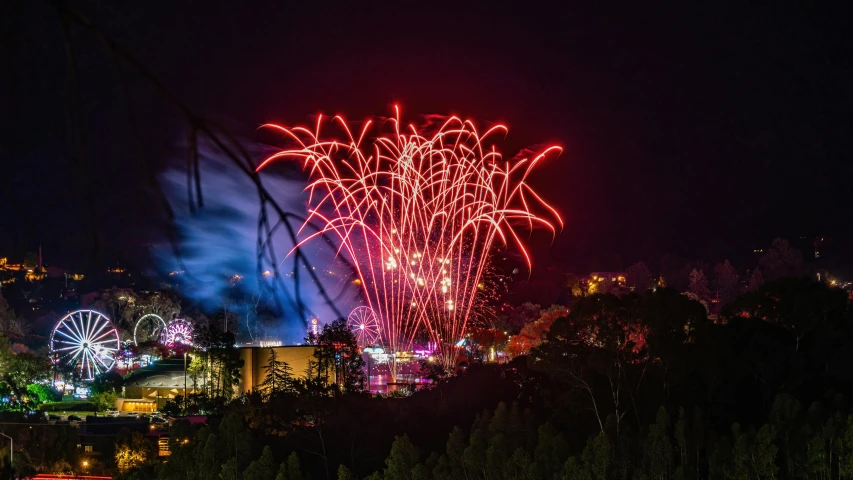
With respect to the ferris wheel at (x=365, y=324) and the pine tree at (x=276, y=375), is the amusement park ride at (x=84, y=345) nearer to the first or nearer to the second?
the ferris wheel at (x=365, y=324)

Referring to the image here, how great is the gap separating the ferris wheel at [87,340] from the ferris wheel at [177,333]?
6256mm

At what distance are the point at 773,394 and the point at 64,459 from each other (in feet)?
71.3

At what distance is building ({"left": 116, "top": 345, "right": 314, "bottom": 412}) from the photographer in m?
34.3

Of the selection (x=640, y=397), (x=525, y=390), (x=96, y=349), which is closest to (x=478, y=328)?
(x=96, y=349)

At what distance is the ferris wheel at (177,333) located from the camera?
169 feet

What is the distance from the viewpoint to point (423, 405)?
25.2 m

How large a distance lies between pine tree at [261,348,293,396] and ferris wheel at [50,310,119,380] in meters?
14.1

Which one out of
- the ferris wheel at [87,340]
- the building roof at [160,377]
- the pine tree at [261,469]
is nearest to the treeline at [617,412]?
the pine tree at [261,469]

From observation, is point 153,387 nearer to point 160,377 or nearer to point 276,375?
point 160,377

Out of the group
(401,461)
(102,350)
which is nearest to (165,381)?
(102,350)

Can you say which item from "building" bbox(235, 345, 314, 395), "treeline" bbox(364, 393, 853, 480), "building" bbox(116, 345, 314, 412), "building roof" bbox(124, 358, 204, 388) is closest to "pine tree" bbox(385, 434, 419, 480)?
"treeline" bbox(364, 393, 853, 480)

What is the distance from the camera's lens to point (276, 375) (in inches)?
1242

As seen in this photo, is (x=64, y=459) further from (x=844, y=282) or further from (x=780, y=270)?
(x=844, y=282)

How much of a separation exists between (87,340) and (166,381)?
730 cm
